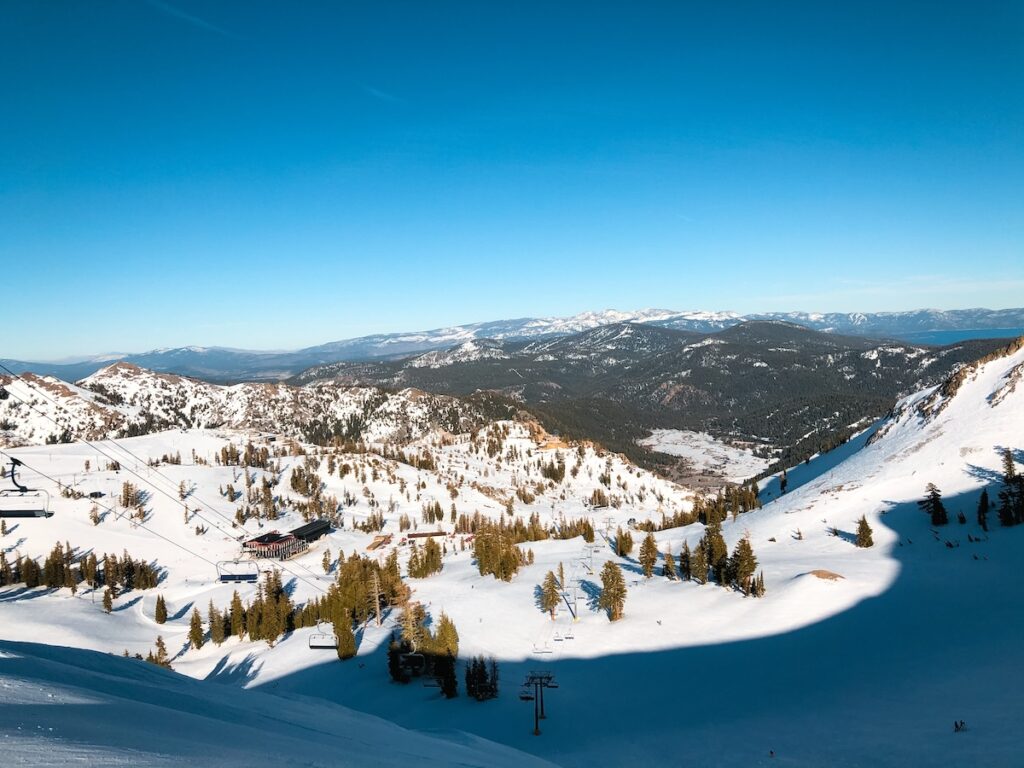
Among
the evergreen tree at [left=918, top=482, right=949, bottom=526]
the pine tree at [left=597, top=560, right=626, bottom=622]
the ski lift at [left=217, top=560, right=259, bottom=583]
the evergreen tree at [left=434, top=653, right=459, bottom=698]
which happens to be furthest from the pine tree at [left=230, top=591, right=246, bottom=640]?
the evergreen tree at [left=918, top=482, right=949, bottom=526]

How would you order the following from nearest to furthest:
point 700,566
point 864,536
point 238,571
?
point 700,566 → point 864,536 → point 238,571

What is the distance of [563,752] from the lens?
2895cm

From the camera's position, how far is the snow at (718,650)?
1725 cm

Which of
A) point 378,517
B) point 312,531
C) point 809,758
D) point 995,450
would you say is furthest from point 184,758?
point 378,517

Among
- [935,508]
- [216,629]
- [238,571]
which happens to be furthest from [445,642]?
[238,571]

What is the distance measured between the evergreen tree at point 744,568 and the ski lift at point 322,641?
39678mm

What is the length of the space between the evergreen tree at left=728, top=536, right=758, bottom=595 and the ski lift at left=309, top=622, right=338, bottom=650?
3968cm

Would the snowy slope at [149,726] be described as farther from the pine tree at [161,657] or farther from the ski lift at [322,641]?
the pine tree at [161,657]

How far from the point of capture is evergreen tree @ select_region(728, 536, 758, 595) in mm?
49906

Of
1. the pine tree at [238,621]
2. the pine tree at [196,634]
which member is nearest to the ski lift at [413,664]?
the pine tree at [238,621]

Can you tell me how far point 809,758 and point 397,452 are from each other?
568 ft

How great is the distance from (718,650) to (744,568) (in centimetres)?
1181

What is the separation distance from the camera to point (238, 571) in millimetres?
88812

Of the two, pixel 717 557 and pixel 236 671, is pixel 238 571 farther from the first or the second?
pixel 717 557
